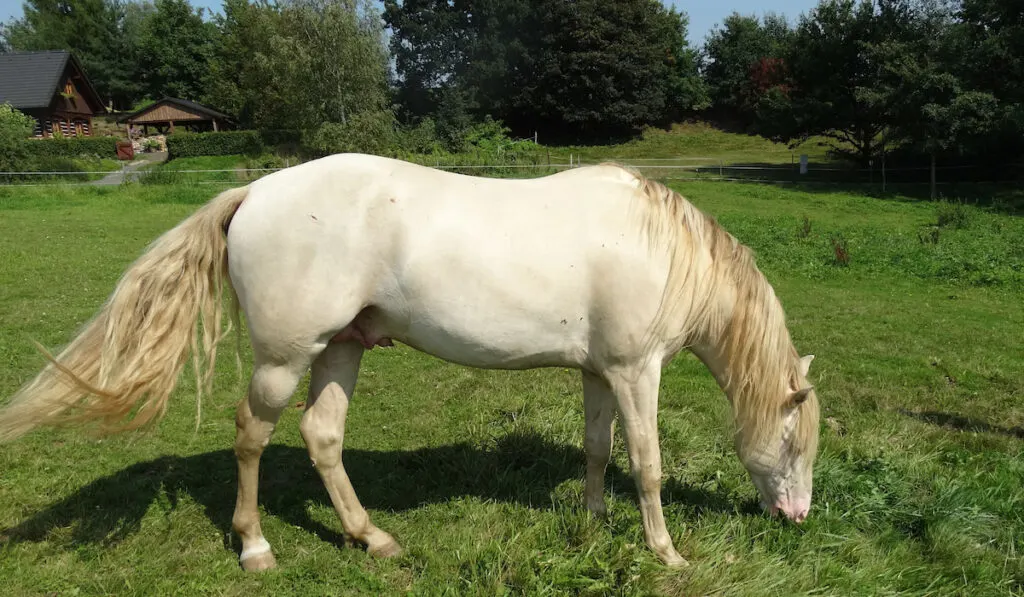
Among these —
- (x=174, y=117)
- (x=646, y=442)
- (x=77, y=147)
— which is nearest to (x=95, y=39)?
(x=174, y=117)

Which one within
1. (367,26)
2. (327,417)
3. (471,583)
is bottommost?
(471,583)

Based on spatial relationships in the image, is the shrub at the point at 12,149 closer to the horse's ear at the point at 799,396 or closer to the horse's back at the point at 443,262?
the horse's back at the point at 443,262

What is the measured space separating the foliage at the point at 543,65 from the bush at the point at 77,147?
19.7 meters

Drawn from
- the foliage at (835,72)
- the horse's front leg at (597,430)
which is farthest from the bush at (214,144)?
the horse's front leg at (597,430)

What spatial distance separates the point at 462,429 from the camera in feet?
16.5

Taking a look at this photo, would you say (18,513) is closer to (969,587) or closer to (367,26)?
(969,587)

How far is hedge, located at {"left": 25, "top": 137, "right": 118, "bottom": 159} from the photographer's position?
109 feet

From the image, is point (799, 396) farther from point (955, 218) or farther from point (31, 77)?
point (31, 77)

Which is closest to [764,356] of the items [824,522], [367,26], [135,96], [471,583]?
[824,522]

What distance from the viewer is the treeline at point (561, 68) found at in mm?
23172

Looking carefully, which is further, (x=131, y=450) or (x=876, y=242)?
(x=876, y=242)

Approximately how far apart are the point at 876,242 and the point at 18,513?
15.1 meters

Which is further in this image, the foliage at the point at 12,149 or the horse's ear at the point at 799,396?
the foliage at the point at 12,149

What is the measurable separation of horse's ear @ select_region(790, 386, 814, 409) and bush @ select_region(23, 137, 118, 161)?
38.4m
